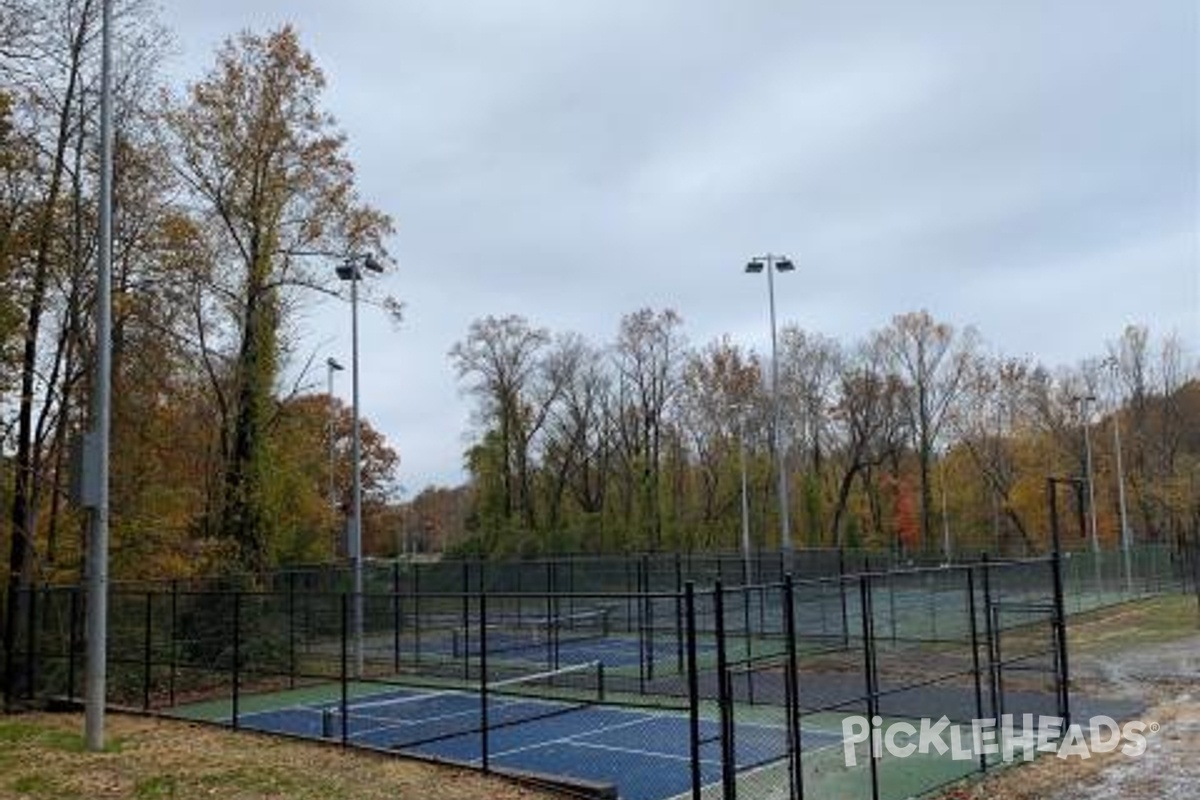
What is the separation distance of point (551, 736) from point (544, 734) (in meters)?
0.33

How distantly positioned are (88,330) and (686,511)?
177 feet

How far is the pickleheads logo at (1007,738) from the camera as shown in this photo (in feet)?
48.9

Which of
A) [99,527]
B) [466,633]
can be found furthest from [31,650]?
[466,633]

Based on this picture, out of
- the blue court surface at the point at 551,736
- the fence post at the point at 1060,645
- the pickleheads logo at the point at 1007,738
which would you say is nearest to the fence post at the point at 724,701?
the blue court surface at the point at 551,736

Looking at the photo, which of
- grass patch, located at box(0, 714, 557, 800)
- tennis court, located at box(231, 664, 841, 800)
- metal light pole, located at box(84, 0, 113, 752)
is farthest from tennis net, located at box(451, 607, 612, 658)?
metal light pole, located at box(84, 0, 113, 752)

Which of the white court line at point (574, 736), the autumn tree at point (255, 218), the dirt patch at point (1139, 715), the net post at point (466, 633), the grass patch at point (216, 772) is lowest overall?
the white court line at point (574, 736)

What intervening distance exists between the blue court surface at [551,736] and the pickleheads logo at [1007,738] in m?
1.04

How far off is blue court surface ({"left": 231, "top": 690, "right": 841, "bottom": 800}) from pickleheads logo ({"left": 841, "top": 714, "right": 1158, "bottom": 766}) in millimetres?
1039

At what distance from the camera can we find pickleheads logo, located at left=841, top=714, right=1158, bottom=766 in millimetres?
14898

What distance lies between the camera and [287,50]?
3166cm

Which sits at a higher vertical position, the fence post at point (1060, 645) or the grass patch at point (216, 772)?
the fence post at point (1060, 645)

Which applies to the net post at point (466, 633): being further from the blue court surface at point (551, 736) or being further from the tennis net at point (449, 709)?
the blue court surface at point (551, 736)

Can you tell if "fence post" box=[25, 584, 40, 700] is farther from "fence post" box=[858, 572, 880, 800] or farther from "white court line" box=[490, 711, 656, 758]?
"fence post" box=[858, 572, 880, 800]

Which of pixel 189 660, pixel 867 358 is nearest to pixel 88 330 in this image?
pixel 189 660
